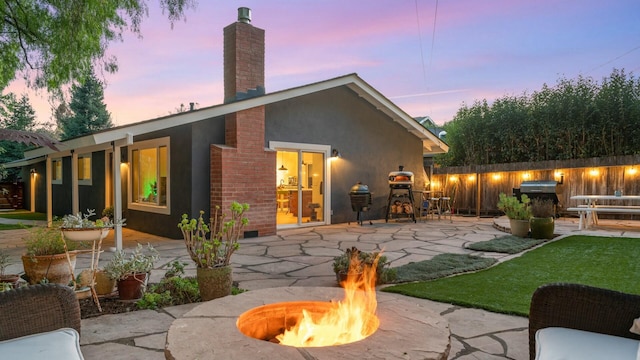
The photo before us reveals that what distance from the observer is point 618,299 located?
169 centimetres

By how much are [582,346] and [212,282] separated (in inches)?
112

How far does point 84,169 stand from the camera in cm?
1189

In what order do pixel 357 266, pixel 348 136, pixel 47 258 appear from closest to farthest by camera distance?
1. pixel 47 258
2. pixel 357 266
3. pixel 348 136

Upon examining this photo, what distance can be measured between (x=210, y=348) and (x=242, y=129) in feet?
21.8

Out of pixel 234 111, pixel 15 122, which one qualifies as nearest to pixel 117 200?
pixel 234 111

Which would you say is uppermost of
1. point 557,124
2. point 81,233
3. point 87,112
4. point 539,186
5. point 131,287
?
point 87,112

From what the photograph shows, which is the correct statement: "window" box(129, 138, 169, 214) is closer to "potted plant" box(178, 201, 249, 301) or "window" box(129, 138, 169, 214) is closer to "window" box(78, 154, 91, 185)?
"window" box(78, 154, 91, 185)

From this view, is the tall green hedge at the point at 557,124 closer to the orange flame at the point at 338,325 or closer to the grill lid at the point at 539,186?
the grill lid at the point at 539,186

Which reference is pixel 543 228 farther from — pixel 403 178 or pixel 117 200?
pixel 117 200

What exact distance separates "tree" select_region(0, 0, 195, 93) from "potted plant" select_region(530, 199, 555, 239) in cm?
761

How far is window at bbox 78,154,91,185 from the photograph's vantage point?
37.9ft

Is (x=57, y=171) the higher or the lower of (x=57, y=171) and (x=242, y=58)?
the lower

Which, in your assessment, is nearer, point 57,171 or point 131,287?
point 131,287

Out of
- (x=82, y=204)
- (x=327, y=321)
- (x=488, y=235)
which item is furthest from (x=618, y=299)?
(x=82, y=204)
